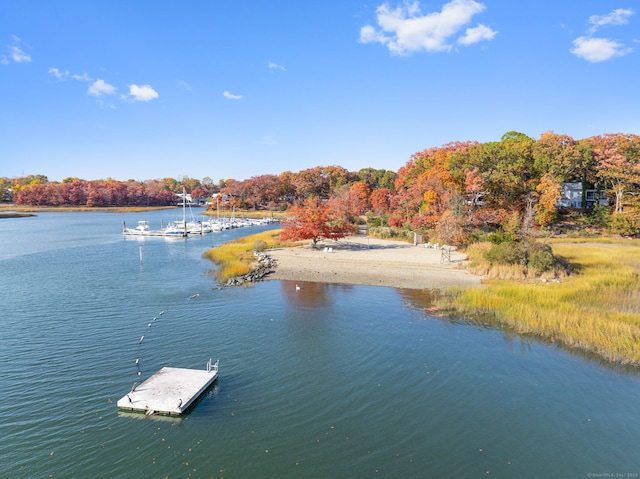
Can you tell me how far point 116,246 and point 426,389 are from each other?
4210 centimetres

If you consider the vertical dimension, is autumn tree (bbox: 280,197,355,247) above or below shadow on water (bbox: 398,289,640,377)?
above

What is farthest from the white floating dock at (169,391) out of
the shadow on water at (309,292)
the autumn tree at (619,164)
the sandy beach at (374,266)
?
the autumn tree at (619,164)

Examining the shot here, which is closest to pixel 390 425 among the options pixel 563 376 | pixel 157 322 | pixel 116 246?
pixel 563 376

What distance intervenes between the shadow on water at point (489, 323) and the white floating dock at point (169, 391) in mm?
11213

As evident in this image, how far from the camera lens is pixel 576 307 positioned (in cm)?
1809

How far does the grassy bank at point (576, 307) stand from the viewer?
1516 centimetres

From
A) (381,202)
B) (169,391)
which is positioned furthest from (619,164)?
(169,391)

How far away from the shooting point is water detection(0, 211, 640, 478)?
9.06 m

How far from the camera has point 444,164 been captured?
154ft

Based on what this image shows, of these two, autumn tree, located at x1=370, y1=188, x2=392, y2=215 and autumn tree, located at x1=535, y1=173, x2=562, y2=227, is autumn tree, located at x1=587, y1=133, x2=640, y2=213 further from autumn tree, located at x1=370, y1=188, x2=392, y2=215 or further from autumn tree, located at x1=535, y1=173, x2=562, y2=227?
autumn tree, located at x1=370, y1=188, x2=392, y2=215

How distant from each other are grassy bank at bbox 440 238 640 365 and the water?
132cm

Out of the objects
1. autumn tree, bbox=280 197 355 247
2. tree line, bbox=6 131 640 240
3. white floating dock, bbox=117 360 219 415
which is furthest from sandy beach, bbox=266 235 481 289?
white floating dock, bbox=117 360 219 415

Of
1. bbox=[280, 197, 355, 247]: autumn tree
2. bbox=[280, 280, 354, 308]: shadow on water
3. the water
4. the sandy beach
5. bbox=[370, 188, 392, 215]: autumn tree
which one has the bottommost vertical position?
the water

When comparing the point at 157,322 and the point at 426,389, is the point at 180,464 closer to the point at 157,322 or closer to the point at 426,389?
the point at 426,389
